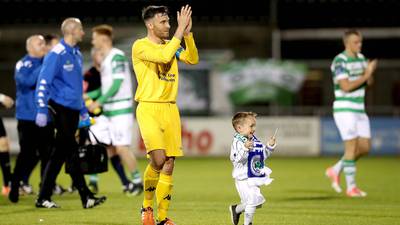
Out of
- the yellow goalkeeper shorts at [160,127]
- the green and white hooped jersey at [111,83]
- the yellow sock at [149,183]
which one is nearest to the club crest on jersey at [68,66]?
the green and white hooped jersey at [111,83]

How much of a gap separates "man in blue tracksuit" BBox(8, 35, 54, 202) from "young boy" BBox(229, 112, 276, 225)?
4.97 meters

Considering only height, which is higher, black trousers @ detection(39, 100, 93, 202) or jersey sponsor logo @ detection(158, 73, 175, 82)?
jersey sponsor logo @ detection(158, 73, 175, 82)

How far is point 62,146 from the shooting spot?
11.5 metres

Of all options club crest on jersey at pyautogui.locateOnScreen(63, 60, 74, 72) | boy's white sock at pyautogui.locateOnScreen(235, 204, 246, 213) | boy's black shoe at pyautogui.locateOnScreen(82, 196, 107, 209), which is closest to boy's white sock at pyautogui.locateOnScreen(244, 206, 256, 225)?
boy's white sock at pyautogui.locateOnScreen(235, 204, 246, 213)

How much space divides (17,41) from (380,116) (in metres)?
12.0

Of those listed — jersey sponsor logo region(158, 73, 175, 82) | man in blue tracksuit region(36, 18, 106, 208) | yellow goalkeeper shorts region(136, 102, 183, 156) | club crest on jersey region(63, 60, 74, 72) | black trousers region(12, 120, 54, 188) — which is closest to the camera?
yellow goalkeeper shorts region(136, 102, 183, 156)

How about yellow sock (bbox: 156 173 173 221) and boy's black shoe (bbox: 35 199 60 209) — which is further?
boy's black shoe (bbox: 35 199 60 209)

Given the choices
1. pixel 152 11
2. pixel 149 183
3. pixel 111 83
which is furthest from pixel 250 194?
pixel 111 83

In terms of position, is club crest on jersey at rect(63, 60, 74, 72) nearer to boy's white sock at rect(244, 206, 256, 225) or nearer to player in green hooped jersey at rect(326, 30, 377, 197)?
boy's white sock at rect(244, 206, 256, 225)

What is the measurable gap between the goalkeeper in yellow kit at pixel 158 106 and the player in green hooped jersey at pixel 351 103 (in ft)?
15.6

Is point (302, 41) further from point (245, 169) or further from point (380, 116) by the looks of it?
point (245, 169)

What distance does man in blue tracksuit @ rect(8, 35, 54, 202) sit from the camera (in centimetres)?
1341

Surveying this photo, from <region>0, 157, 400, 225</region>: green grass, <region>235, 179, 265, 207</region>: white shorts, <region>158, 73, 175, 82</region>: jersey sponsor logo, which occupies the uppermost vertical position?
<region>158, 73, 175, 82</region>: jersey sponsor logo

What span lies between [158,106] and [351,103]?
206 inches
